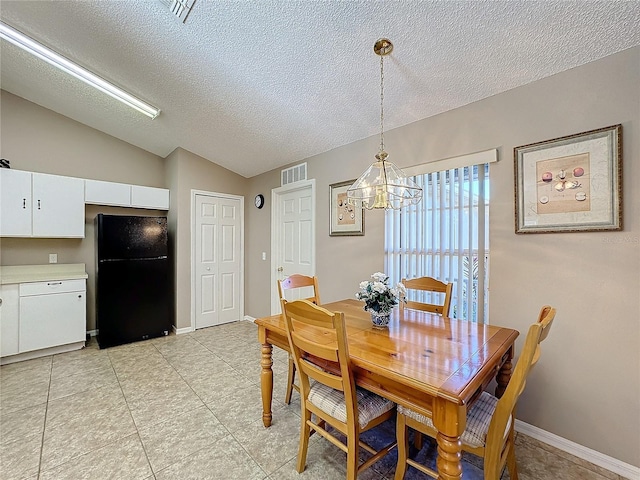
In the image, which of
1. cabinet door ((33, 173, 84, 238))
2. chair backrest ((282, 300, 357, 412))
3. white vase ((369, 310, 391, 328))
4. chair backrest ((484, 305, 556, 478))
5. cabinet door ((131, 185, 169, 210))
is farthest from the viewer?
cabinet door ((131, 185, 169, 210))

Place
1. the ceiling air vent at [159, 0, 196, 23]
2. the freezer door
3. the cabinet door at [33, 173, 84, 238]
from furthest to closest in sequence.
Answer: the freezer door
the cabinet door at [33, 173, 84, 238]
the ceiling air vent at [159, 0, 196, 23]

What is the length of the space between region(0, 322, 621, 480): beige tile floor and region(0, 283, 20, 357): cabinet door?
0.21 meters

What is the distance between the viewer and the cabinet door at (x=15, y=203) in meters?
2.96

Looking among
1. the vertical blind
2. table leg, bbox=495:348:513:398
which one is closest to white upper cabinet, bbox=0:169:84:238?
the vertical blind

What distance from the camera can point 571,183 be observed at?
5.73 feet

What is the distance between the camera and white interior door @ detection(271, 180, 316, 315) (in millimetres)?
3635

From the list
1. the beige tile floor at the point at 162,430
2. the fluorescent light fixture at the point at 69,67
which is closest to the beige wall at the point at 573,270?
the beige tile floor at the point at 162,430

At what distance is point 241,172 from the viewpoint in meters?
4.48

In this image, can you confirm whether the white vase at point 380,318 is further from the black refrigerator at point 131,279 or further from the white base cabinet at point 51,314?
the white base cabinet at point 51,314

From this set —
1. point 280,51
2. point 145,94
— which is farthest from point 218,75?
point 145,94

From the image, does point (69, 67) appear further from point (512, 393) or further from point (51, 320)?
point (512, 393)

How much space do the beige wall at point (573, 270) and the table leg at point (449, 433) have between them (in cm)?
130

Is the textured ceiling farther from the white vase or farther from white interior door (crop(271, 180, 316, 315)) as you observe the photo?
the white vase

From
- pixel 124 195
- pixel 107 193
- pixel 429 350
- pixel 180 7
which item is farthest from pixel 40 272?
pixel 429 350
